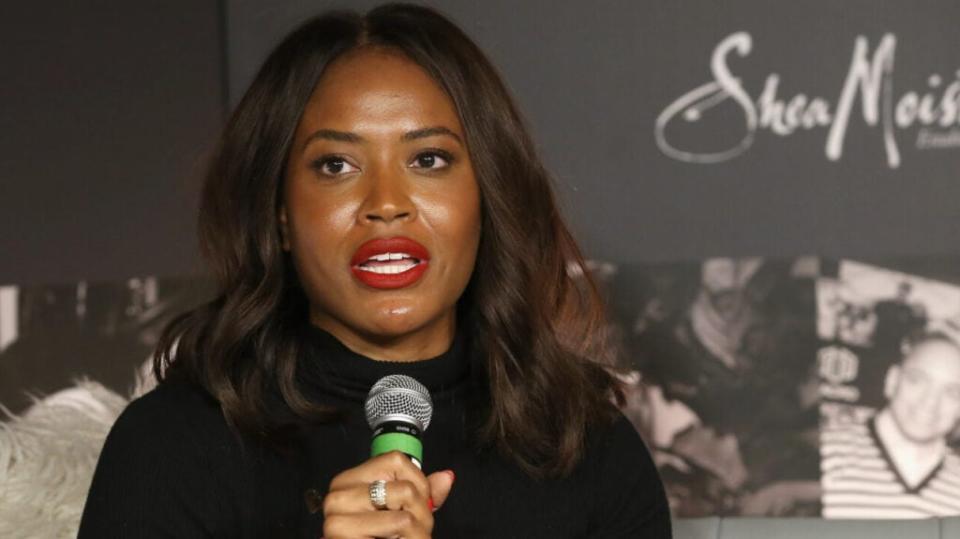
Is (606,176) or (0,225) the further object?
(0,225)

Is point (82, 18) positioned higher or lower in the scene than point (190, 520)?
higher

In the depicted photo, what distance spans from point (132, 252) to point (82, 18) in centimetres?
43

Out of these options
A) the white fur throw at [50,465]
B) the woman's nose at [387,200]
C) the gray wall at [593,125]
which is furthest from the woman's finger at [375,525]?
the gray wall at [593,125]

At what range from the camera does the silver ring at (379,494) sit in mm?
1161

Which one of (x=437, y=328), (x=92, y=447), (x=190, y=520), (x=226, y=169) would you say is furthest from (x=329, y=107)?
(x=92, y=447)

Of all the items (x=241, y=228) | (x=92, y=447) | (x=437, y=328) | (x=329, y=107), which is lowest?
(x=92, y=447)

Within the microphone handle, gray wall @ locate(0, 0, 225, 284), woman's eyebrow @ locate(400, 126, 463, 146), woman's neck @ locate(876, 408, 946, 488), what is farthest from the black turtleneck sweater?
gray wall @ locate(0, 0, 225, 284)

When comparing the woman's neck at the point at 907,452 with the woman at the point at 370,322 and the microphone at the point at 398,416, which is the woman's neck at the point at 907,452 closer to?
the woman at the point at 370,322

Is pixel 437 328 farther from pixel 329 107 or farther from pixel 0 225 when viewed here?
pixel 0 225

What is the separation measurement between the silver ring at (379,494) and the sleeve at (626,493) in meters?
0.60

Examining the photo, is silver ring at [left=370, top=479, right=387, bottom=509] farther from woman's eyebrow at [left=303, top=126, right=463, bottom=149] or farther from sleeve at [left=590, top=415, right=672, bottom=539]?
sleeve at [left=590, top=415, right=672, bottom=539]

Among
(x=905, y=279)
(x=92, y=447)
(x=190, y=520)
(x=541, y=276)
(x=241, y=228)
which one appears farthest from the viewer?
(x=905, y=279)

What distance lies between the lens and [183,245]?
2844 mm

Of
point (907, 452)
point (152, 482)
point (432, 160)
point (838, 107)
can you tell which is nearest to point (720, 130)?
point (838, 107)
